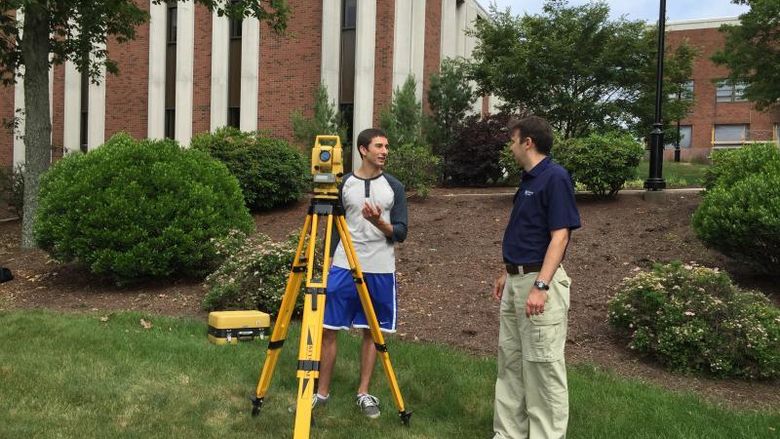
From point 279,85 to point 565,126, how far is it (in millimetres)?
9094

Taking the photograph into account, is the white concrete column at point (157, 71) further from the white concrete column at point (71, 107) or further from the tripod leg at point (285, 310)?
the tripod leg at point (285, 310)

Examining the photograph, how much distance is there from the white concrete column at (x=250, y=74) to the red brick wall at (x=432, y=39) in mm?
5256

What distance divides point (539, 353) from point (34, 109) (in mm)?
10405

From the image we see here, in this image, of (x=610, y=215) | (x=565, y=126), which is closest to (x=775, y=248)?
(x=610, y=215)

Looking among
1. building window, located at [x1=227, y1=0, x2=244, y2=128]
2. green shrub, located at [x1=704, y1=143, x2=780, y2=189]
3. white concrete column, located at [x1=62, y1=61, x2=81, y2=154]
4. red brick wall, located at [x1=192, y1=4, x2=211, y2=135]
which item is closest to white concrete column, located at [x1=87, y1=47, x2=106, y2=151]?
white concrete column, located at [x1=62, y1=61, x2=81, y2=154]

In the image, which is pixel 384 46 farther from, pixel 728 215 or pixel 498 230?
pixel 728 215

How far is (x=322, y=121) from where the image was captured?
61.3 ft

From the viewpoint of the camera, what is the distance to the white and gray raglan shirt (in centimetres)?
418

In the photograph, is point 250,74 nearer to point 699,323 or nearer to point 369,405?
point 699,323

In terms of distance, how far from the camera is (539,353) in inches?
138

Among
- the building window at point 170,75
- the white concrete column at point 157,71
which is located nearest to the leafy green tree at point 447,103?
the building window at point 170,75

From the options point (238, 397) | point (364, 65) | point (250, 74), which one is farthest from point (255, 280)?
point (250, 74)

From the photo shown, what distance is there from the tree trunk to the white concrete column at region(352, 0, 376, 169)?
8997 millimetres

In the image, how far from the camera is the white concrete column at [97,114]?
2327 centimetres
